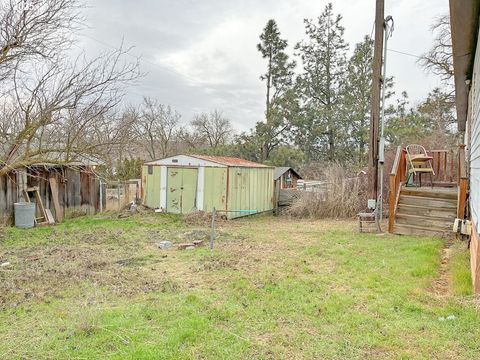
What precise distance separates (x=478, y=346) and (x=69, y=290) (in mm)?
4110

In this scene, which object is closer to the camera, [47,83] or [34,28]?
[34,28]

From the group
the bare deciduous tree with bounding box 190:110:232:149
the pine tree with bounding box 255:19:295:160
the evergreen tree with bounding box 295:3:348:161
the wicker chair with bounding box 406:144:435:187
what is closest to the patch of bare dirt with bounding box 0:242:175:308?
the wicker chair with bounding box 406:144:435:187

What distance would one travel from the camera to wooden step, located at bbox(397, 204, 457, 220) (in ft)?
23.7

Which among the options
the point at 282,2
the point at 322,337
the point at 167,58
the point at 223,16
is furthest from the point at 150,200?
the point at 322,337

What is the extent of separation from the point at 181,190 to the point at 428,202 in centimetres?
725

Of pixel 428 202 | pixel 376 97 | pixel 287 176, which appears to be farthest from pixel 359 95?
pixel 428 202

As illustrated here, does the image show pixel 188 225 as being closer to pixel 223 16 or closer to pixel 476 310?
pixel 223 16

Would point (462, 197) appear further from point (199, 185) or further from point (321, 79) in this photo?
point (321, 79)

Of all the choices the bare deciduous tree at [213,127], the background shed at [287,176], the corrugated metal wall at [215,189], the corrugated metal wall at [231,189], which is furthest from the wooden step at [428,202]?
the bare deciduous tree at [213,127]

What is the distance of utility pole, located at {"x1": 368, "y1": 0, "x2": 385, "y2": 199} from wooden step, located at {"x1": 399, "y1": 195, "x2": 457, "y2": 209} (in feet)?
3.08

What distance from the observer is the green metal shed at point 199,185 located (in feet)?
37.0

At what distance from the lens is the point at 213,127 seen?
84.2 feet

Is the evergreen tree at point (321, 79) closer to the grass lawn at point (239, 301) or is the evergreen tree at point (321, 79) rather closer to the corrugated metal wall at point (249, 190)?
the corrugated metal wall at point (249, 190)

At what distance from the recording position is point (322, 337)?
2.97 meters
